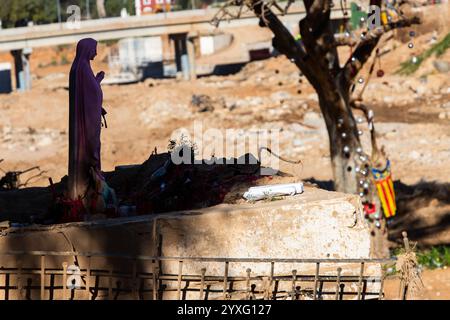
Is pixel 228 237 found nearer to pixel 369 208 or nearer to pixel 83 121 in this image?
pixel 83 121

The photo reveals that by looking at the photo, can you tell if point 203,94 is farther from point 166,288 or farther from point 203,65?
point 166,288

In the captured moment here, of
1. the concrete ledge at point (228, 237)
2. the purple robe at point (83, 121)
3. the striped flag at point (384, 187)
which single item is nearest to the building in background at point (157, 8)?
the striped flag at point (384, 187)

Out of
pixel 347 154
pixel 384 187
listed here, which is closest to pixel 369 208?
pixel 384 187

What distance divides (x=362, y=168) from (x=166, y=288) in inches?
282

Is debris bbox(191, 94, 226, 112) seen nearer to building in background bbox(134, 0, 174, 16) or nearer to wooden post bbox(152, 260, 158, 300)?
building in background bbox(134, 0, 174, 16)

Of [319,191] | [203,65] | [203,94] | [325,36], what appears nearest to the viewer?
[319,191]

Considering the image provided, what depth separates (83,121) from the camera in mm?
9375

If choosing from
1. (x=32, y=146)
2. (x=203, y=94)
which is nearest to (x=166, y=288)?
(x=32, y=146)

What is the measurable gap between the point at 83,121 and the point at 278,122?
60.2ft

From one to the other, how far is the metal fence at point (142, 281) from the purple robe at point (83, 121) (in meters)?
1.14

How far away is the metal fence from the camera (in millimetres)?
8320
